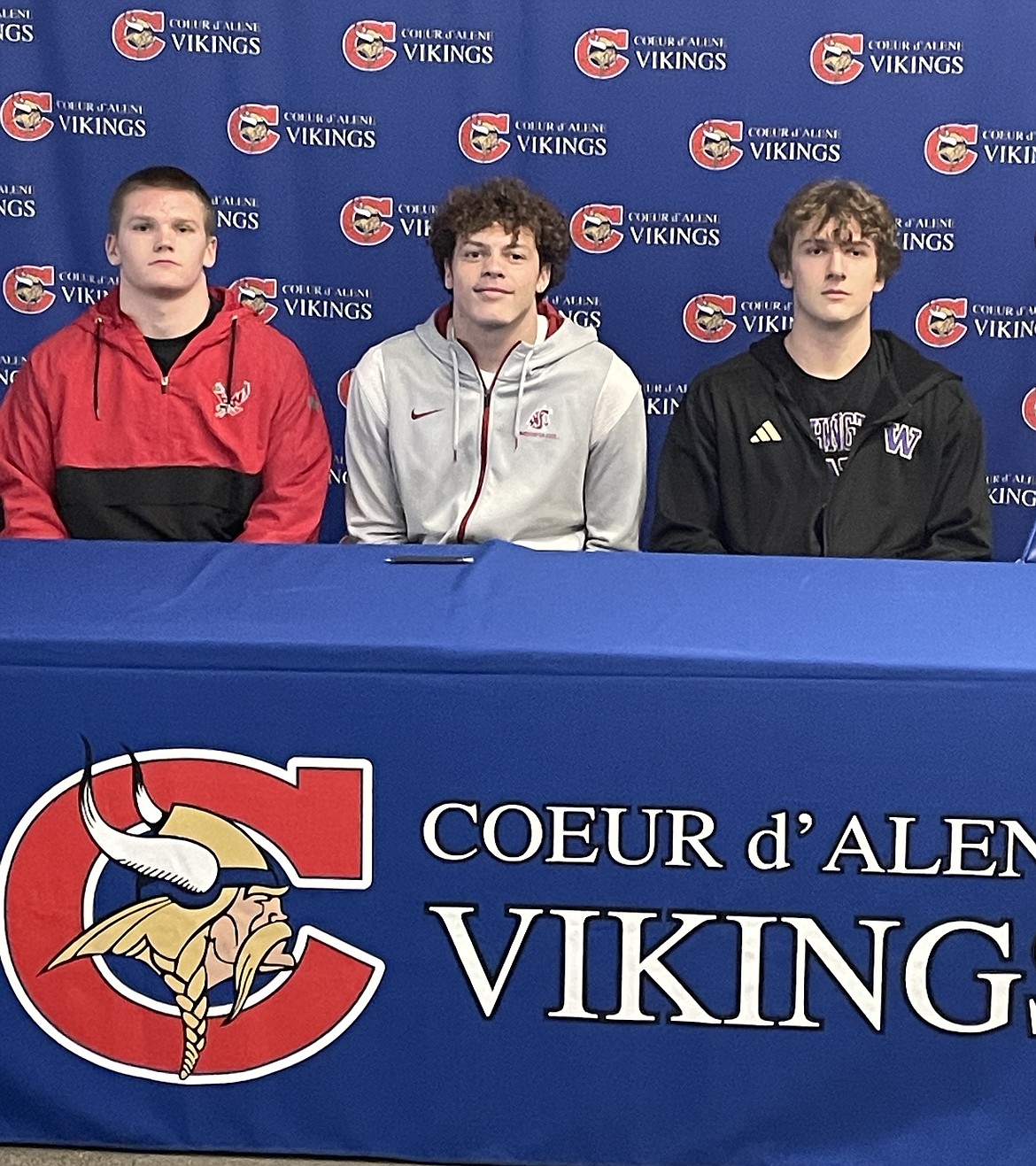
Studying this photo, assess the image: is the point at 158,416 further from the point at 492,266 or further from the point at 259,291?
the point at 259,291

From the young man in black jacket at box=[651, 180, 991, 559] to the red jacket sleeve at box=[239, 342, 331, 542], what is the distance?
587 millimetres

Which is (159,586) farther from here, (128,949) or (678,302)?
(678,302)

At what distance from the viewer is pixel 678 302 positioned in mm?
3404

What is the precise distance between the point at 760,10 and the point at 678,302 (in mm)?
609

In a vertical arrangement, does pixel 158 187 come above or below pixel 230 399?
above

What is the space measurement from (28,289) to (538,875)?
89.9 inches

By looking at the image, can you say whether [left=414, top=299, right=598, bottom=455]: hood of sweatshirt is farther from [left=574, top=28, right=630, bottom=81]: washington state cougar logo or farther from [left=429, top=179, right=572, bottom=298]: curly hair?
[left=574, top=28, right=630, bottom=81]: washington state cougar logo

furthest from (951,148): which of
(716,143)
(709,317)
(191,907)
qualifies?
(191,907)

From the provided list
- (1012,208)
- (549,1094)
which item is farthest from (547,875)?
(1012,208)

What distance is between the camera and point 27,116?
332 centimetres

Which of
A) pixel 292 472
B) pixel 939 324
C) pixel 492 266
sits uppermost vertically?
pixel 492 266

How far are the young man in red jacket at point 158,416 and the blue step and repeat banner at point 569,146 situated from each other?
2.32ft

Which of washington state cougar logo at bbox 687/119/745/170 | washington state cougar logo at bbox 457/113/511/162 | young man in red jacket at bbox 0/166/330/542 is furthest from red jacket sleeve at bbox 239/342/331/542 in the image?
washington state cougar logo at bbox 687/119/745/170

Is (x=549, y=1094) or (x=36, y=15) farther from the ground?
(x=36, y=15)
